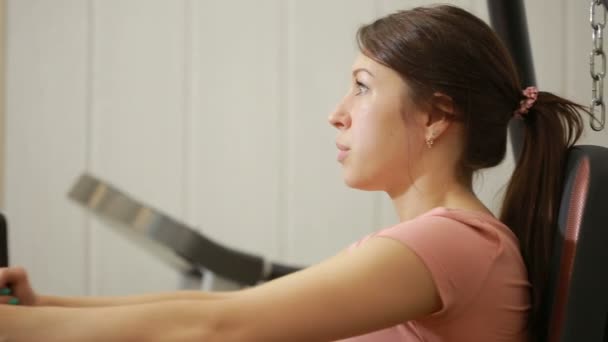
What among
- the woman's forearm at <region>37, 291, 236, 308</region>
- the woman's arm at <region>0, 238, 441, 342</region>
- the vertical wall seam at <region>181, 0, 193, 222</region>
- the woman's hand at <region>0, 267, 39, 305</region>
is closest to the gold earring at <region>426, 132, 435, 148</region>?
the woman's arm at <region>0, 238, 441, 342</region>

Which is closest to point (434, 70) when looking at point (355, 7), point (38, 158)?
point (355, 7)

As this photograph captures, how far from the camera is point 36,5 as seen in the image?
5.60 ft

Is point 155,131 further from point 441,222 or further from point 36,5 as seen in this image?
point 441,222

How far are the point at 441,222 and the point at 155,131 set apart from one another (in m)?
1.08

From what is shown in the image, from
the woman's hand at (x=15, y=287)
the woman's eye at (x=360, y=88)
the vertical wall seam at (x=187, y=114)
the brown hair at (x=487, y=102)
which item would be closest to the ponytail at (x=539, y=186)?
the brown hair at (x=487, y=102)

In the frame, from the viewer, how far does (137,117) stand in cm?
166

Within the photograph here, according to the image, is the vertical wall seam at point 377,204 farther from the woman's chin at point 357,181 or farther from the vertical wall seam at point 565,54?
the woman's chin at point 357,181

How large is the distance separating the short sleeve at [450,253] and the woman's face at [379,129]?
153 mm

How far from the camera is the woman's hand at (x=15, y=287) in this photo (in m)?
0.67

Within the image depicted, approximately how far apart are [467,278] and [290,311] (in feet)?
0.68

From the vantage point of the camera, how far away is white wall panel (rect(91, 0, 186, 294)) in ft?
5.40

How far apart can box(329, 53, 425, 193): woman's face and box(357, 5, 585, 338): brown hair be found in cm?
2

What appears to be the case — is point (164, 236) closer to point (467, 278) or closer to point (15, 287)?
point (15, 287)

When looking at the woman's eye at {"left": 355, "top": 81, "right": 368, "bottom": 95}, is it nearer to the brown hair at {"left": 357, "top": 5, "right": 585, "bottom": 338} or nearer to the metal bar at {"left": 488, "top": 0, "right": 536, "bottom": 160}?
the brown hair at {"left": 357, "top": 5, "right": 585, "bottom": 338}
